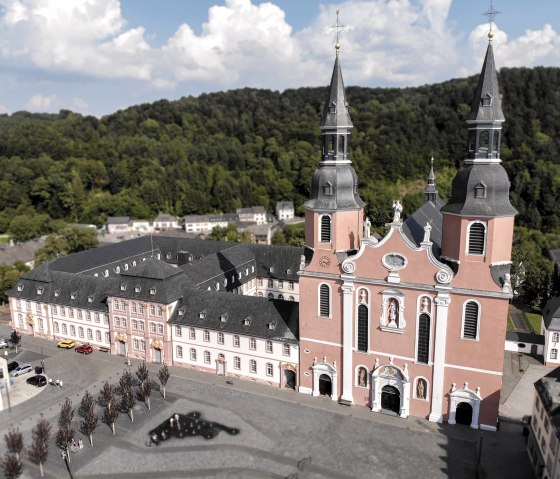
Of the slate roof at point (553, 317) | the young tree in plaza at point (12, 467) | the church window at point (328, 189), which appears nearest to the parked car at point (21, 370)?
the young tree in plaza at point (12, 467)

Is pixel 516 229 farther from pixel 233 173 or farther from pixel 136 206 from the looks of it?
pixel 136 206

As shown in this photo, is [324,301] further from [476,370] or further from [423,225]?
[423,225]

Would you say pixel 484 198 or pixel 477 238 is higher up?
pixel 484 198

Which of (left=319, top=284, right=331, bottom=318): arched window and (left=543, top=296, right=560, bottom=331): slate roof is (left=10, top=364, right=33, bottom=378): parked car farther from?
A: (left=543, top=296, right=560, bottom=331): slate roof

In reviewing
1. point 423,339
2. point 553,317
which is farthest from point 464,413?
point 553,317

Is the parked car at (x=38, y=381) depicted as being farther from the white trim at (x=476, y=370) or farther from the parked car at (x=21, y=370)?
the white trim at (x=476, y=370)

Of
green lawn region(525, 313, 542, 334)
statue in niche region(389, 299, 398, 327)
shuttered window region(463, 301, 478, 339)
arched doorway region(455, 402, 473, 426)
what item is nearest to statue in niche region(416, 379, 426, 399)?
Result: arched doorway region(455, 402, 473, 426)
